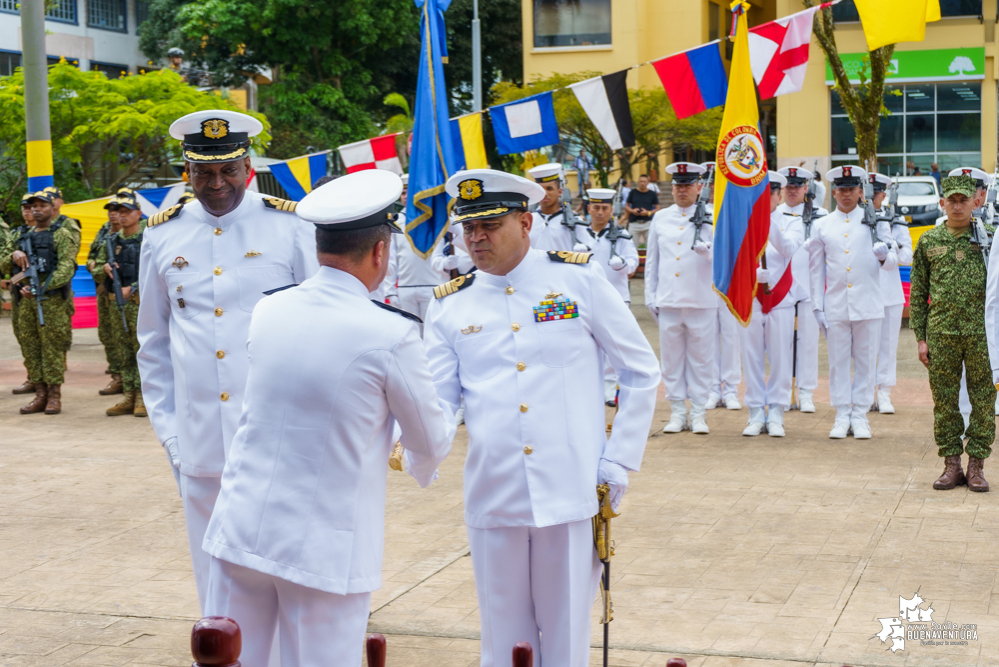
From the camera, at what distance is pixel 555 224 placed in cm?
1056

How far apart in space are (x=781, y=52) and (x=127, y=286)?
6.59 meters

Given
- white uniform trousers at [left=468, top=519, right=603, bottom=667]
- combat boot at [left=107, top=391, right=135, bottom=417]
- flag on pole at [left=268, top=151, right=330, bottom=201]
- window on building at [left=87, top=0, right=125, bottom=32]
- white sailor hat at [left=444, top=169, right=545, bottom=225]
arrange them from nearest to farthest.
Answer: white uniform trousers at [left=468, top=519, right=603, bottom=667] → white sailor hat at [left=444, top=169, right=545, bottom=225] → combat boot at [left=107, top=391, right=135, bottom=417] → flag on pole at [left=268, top=151, right=330, bottom=201] → window on building at [left=87, top=0, right=125, bottom=32]

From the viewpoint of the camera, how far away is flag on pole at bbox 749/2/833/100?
35.0ft

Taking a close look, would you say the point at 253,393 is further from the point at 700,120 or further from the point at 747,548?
the point at 700,120

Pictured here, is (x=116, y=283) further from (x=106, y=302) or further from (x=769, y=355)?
(x=769, y=355)

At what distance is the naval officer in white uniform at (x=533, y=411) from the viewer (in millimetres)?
3777

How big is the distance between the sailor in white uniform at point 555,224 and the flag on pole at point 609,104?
123cm

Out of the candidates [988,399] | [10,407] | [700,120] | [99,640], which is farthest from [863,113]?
[99,640]

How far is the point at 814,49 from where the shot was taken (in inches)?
1304

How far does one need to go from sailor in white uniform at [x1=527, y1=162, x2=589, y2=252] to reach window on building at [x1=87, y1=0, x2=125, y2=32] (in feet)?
103

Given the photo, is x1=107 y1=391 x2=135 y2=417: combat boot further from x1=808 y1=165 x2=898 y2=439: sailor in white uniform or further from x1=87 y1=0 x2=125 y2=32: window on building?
x1=87 y1=0 x2=125 y2=32: window on building

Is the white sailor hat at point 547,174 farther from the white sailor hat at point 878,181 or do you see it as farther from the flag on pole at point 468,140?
the white sailor hat at point 878,181

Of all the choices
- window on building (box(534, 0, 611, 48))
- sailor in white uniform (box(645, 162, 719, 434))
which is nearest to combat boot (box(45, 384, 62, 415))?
sailor in white uniform (box(645, 162, 719, 434))

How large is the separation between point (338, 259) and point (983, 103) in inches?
1278
